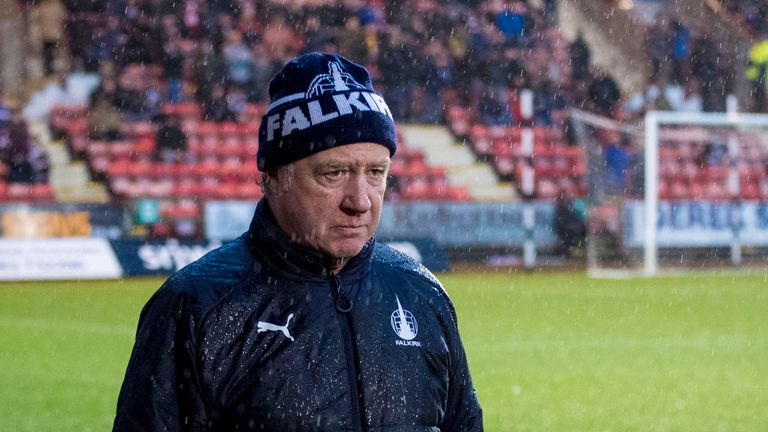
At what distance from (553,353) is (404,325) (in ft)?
27.2

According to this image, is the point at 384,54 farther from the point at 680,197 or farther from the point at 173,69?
the point at 680,197

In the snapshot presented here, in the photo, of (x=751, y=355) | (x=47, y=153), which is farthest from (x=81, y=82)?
(x=751, y=355)

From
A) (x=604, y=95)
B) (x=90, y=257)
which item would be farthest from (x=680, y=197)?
(x=90, y=257)

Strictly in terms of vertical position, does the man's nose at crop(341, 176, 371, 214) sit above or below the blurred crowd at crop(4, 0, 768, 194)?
below

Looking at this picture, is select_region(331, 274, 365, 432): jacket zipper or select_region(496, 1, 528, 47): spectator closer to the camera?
select_region(331, 274, 365, 432): jacket zipper

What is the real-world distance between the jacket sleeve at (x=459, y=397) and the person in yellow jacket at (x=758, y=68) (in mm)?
26428

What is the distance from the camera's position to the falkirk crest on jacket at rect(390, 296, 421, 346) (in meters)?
2.48

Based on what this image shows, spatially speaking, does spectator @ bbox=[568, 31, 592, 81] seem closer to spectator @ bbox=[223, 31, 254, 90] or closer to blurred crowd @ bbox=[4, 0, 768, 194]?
blurred crowd @ bbox=[4, 0, 768, 194]

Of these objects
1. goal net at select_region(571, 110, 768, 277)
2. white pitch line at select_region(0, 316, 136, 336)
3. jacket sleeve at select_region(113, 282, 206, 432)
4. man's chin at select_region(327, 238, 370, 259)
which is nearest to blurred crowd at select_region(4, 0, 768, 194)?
goal net at select_region(571, 110, 768, 277)

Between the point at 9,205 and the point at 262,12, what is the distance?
29.8ft

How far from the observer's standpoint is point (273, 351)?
2375 mm

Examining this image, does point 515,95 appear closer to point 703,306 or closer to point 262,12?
point 262,12

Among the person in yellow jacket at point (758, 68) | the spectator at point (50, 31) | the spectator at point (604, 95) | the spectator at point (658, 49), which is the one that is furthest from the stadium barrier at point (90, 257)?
the person in yellow jacket at point (758, 68)

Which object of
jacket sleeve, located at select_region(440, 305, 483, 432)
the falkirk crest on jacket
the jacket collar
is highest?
the jacket collar
